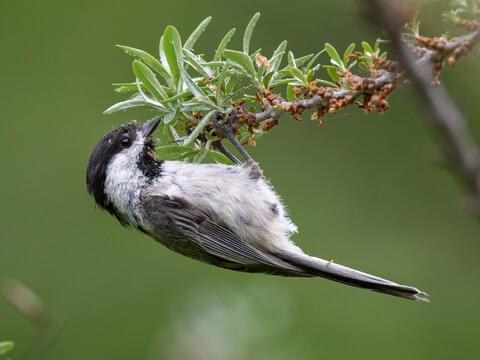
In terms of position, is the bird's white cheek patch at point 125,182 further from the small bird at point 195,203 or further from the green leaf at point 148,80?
the green leaf at point 148,80

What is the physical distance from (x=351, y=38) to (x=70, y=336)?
245 cm

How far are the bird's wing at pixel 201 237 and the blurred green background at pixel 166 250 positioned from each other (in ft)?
7.50

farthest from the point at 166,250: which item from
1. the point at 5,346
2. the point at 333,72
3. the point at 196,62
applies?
the point at 5,346

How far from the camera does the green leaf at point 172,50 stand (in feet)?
7.66

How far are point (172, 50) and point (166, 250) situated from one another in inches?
161

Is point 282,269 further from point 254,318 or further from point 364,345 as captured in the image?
point 364,345

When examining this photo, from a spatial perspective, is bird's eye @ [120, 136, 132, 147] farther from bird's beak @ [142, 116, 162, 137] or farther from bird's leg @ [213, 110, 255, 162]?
bird's leg @ [213, 110, 255, 162]

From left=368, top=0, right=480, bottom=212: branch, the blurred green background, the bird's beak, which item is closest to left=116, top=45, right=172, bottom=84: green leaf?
the bird's beak

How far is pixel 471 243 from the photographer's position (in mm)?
6062

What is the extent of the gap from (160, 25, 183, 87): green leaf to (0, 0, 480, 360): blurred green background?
3.19m

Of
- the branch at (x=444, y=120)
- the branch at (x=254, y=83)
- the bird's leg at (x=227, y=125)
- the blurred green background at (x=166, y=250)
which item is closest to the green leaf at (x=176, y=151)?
the branch at (x=254, y=83)

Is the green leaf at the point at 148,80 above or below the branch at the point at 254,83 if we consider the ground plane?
below

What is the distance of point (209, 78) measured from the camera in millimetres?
2338

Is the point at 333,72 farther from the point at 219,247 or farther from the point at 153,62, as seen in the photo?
the point at 219,247
